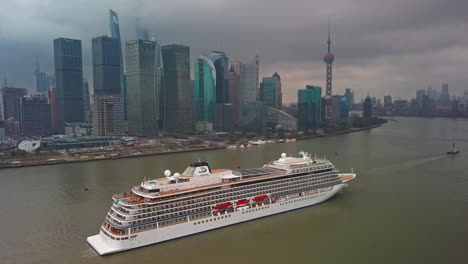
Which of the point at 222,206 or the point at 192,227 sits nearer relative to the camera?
the point at 192,227

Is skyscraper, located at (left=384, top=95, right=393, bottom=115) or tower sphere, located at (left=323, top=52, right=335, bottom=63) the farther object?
skyscraper, located at (left=384, top=95, right=393, bottom=115)

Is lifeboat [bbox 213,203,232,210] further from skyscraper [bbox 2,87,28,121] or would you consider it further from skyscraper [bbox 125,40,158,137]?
skyscraper [bbox 2,87,28,121]

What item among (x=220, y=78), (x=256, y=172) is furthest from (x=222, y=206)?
(x=220, y=78)

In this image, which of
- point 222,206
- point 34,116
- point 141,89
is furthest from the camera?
point 34,116

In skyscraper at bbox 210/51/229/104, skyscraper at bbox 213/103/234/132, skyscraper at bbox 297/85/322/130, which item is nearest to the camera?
skyscraper at bbox 213/103/234/132

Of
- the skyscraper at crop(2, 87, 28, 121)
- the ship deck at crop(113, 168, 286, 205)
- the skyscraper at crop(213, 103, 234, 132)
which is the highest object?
the skyscraper at crop(2, 87, 28, 121)

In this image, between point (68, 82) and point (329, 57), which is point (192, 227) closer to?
point (68, 82)

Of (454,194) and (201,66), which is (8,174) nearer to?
(454,194)

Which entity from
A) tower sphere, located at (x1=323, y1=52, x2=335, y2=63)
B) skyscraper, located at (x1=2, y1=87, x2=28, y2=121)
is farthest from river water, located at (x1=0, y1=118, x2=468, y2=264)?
tower sphere, located at (x1=323, y1=52, x2=335, y2=63)
